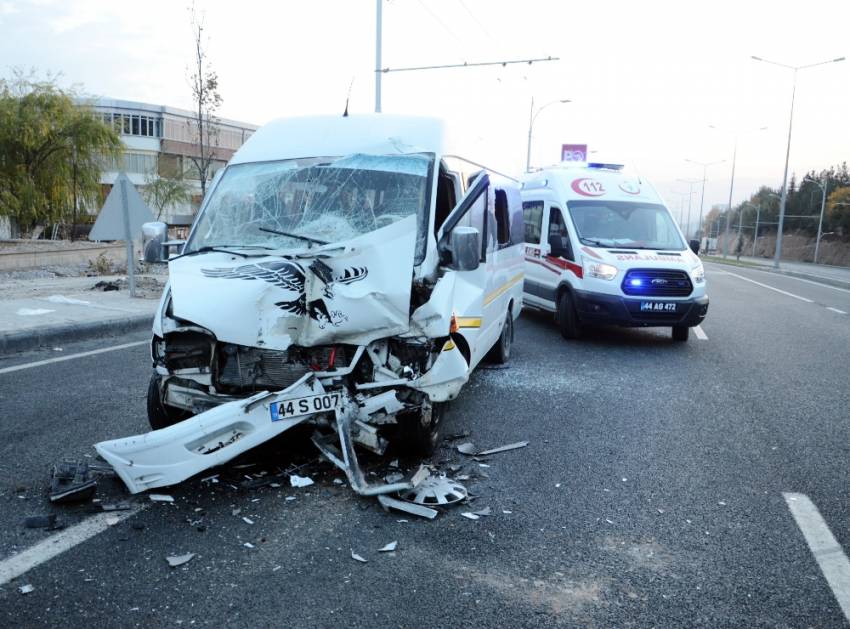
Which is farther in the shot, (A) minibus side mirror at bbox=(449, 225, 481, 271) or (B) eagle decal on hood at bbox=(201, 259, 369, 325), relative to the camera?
(A) minibus side mirror at bbox=(449, 225, 481, 271)

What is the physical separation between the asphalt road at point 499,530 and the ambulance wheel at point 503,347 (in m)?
1.25

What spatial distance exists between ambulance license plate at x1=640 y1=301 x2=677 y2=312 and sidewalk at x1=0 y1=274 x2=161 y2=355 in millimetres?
7150

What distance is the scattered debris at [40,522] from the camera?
3.61 metres

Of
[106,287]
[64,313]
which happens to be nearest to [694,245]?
[64,313]

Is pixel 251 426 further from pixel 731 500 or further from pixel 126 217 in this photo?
pixel 126 217

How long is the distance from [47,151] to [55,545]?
27.1m

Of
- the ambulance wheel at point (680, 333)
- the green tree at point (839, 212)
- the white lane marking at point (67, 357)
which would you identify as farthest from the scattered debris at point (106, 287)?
the green tree at point (839, 212)

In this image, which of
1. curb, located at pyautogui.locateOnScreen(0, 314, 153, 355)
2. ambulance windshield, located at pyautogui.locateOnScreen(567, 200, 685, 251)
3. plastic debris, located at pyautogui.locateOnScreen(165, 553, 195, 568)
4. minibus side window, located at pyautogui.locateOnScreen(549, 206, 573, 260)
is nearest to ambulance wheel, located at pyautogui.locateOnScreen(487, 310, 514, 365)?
minibus side window, located at pyautogui.locateOnScreen(549, 206, 573, 260)

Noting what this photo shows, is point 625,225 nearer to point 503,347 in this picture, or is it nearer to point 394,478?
point 503,347

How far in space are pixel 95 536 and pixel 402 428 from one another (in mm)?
1881

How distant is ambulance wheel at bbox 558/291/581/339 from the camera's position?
9969 millimetres

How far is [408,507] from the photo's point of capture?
13.0ft

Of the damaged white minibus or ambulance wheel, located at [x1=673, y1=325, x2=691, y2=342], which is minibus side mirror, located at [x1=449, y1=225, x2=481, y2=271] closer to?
the damaged white minibus

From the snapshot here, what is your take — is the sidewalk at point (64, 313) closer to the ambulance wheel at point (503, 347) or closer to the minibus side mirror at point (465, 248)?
the ambulance wheel at point (503, 347)
